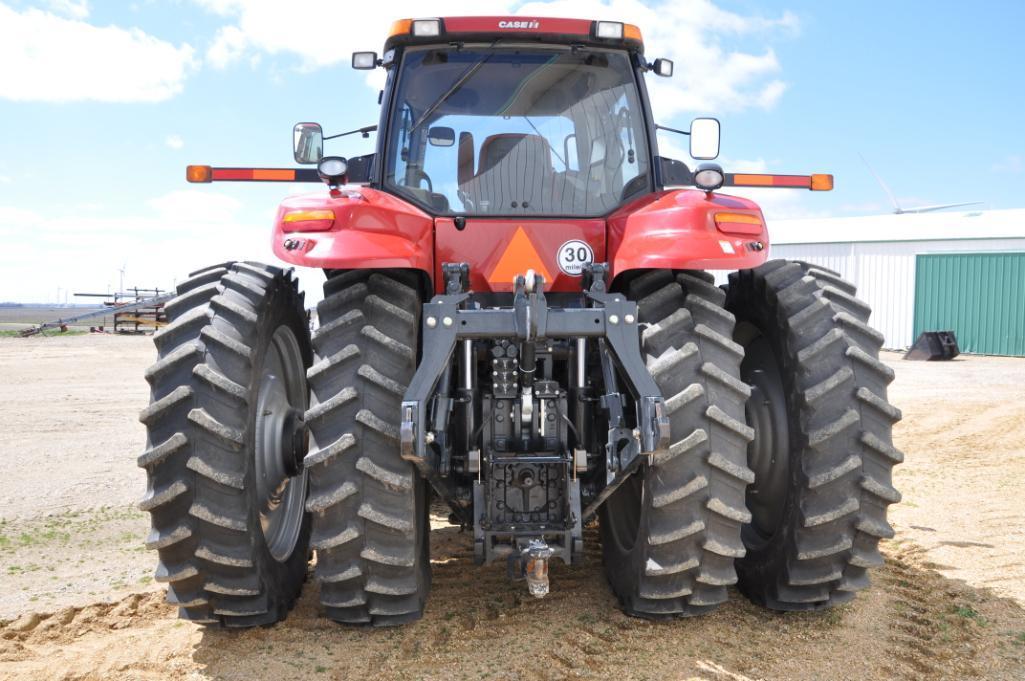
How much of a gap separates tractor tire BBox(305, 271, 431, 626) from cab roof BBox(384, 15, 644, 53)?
1419mm

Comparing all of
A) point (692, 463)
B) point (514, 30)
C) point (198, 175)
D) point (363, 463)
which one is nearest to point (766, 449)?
point (692, 463)

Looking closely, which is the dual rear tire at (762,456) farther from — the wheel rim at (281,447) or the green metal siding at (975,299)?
the green metal siding at (975,299)

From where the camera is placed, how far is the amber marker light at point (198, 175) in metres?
4.46

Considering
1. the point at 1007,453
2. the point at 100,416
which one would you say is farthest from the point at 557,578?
the point at 100,416

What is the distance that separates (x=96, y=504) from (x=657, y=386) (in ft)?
16.9

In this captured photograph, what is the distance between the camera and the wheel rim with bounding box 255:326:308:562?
422cm

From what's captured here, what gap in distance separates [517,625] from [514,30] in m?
2.81

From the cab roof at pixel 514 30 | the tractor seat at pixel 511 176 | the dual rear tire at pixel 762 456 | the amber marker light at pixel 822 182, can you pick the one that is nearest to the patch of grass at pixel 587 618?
the dual rear tire at pixel 762 456

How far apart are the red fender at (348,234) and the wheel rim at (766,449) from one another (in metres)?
1.81

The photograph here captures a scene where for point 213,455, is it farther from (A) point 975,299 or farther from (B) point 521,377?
(A) point 975,299

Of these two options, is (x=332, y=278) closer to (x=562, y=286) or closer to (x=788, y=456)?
(x=562, y=286)

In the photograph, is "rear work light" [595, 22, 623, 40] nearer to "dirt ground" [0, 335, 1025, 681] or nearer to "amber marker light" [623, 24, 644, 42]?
"amber marker light" [623, 24, 644, 42]

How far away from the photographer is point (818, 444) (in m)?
3.70

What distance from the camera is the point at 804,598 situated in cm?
394
